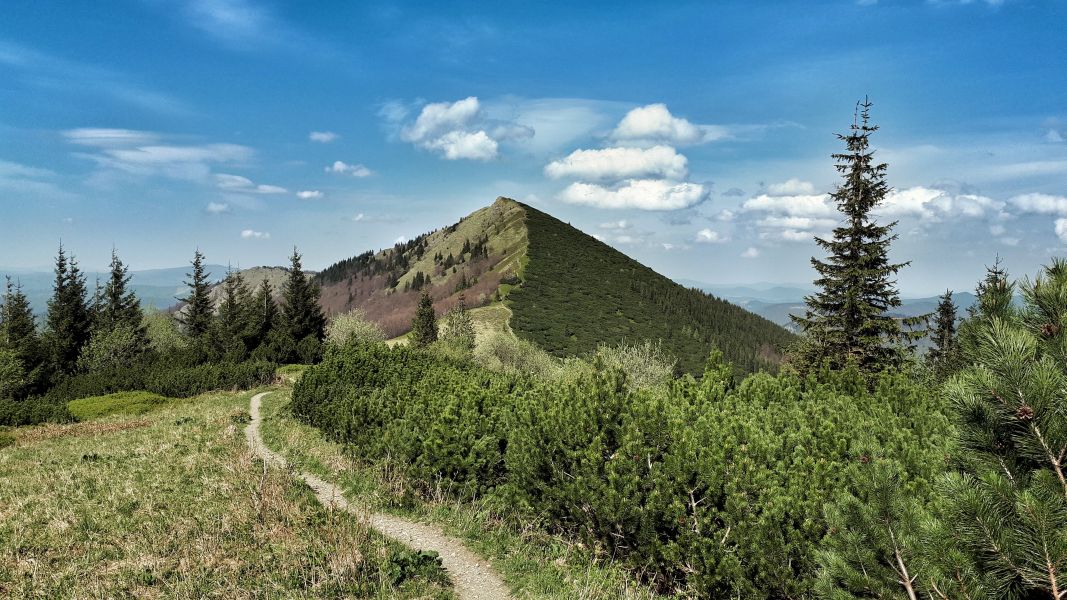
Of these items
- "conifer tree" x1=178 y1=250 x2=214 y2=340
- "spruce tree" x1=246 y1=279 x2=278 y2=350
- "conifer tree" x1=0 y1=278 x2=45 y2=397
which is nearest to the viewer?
"conifer tree" x1=0 y1=278 x2=45 y2=397

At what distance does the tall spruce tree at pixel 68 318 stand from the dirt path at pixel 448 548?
7879 cm

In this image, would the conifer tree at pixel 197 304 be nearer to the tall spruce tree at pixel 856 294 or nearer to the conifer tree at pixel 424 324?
the conifer tree at pixel 424 324

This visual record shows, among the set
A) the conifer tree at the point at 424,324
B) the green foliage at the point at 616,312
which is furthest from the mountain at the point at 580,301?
the conifer tree at the point at 424,324

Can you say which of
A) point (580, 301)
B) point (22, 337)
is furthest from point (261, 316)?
point (580, 301)

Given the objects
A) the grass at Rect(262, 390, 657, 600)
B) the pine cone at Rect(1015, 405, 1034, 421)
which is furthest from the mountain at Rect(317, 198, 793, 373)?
the pine cone at Rect(1015, 405, 1034, 421)

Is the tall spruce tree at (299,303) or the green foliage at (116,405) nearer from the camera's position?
the green foliage at (116,405)

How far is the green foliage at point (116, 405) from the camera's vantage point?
31.5 metres

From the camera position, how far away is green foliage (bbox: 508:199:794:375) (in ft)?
385

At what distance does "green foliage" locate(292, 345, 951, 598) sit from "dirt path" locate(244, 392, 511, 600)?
1.24 meters

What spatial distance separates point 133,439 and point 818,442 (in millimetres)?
20958

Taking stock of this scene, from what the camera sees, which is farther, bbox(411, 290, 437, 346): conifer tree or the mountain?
the mountain

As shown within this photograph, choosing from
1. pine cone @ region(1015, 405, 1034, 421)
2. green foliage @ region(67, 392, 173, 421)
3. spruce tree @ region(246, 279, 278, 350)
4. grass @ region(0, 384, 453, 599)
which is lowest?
green foliage @ region(67, 392, 173, 421)

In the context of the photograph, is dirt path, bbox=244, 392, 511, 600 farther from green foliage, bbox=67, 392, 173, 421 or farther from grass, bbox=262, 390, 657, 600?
green foliage, bbox=67, 392, 173, 421

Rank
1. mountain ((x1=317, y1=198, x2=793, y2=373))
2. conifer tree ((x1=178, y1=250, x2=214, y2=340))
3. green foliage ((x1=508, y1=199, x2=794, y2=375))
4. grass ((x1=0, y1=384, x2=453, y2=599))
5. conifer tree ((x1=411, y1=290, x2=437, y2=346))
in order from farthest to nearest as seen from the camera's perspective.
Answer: mountain ((x1=317, y1=198, x2=793, y2=373))
green foliage ((x1=508, y1=199, x2=794, y2=375))
conifer tree ((x1=411, y1=290, x2=437, y2=346))
conifer tree ((x1=178, y1=250, x2=214, y2=340))
grass ((x1=0, y1=384, x2=453, y2=599))
